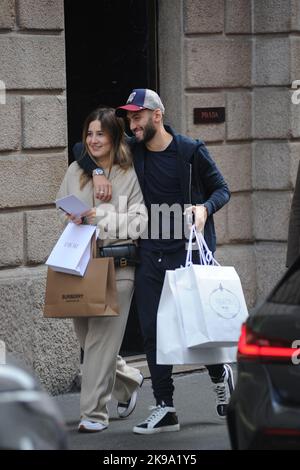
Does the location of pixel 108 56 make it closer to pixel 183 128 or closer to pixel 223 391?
pixel 183 128

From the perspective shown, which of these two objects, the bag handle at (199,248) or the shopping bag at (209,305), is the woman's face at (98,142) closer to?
the bag handle at (199,248)

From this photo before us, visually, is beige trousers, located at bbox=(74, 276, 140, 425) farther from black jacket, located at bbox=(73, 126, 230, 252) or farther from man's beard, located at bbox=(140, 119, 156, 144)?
man's beard, located at bbox=(140, 119, 156, 144)

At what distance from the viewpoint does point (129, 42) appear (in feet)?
34.3

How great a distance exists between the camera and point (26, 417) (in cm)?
437

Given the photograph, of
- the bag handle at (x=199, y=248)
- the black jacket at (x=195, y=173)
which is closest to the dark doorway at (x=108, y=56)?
the black jacket at (x=195, y=173)

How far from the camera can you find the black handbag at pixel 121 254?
7.80 m

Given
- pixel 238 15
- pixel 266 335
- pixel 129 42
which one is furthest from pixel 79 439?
pixel 238 15

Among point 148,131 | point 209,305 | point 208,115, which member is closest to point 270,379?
point 209,305

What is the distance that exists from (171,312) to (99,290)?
46 centimetres

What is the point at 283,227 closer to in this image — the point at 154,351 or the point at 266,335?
the point at 154,351

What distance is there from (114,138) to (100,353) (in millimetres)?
1274

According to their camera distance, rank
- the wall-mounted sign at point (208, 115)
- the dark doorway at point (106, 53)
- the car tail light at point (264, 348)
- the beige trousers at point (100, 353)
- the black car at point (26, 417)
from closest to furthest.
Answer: the black car at point (26, 417)
the car tail light at point (264, 348)
the beige trousers at point (100, 353)
the dark doorway at point (106, 53)
the wall-mounted sign at point (208, 115)

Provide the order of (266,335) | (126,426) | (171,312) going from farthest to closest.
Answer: (126,426) < (171,312) < (266,335)

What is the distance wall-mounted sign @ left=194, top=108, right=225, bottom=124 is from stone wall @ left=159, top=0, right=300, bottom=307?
0.05m
